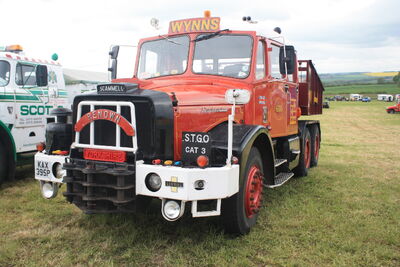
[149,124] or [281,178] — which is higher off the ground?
[149,124]

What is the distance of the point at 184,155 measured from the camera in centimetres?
370

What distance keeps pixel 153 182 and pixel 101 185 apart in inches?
21.0

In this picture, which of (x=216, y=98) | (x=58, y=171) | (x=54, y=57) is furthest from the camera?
(x=54, y=57)

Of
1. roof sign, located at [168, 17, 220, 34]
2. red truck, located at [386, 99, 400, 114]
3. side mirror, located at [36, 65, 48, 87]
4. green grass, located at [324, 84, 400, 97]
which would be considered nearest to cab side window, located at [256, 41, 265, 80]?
roof sign, located at [168, 17, 220, 34]

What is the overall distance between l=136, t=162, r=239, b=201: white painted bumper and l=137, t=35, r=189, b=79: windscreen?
75.1 inches

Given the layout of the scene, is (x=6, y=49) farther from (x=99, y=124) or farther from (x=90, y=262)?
(x=90, y=262)

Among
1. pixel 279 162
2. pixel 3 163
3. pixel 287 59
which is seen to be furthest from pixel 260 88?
pixel 3 163

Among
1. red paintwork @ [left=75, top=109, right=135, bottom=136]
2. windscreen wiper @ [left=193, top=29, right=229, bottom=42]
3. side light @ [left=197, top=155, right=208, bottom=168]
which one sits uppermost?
windscreen wiper @ [left=193, top=29, right=229, bottom=42]

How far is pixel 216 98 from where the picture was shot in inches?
172

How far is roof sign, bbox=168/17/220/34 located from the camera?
5062 mm

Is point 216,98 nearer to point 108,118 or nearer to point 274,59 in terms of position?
point 108,118

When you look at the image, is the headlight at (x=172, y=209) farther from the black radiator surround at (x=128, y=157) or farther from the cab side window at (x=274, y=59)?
the cab side window at (x=274, y=59)

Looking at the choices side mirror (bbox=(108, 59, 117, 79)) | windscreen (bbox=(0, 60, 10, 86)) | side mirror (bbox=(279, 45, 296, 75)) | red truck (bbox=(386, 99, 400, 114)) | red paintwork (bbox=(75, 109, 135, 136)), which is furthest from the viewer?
red truck (bbox=(386, 99, 400, 114))

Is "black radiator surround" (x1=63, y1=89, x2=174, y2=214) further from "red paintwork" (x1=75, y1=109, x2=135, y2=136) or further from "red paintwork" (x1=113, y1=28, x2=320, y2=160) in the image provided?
"red paintwork" (x1=113, y1=28, x2=320, y2=160)
